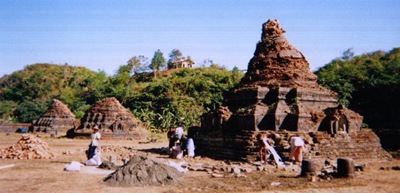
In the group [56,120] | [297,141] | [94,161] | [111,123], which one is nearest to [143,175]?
[94,161]

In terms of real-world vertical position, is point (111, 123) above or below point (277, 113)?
below

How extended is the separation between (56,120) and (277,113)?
1233 inches

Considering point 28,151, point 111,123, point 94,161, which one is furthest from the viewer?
point 111,123

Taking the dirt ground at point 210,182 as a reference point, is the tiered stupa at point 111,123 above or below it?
above

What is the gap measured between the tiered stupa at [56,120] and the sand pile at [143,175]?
31.5 metres

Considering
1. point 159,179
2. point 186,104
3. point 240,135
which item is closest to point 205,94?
point 186,104

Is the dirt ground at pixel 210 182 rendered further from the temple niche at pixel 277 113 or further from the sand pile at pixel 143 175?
the temple niche at pixel 277 113

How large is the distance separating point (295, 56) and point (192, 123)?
65.7 feet

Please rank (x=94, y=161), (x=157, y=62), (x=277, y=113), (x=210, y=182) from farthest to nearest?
(x=157, y=62)
(x=277, y=113)
(x=94, y=161)
(x=210, y=182)

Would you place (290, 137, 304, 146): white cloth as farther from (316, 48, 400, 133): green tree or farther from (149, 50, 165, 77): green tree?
(149, 50, 165, 77): green tree

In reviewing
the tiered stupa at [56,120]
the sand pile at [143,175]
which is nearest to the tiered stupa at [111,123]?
the tiered stupa at [56,120]

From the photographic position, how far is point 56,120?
39.1 metres

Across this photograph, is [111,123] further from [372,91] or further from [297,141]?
[372,91]

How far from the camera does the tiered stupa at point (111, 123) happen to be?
2958cm
